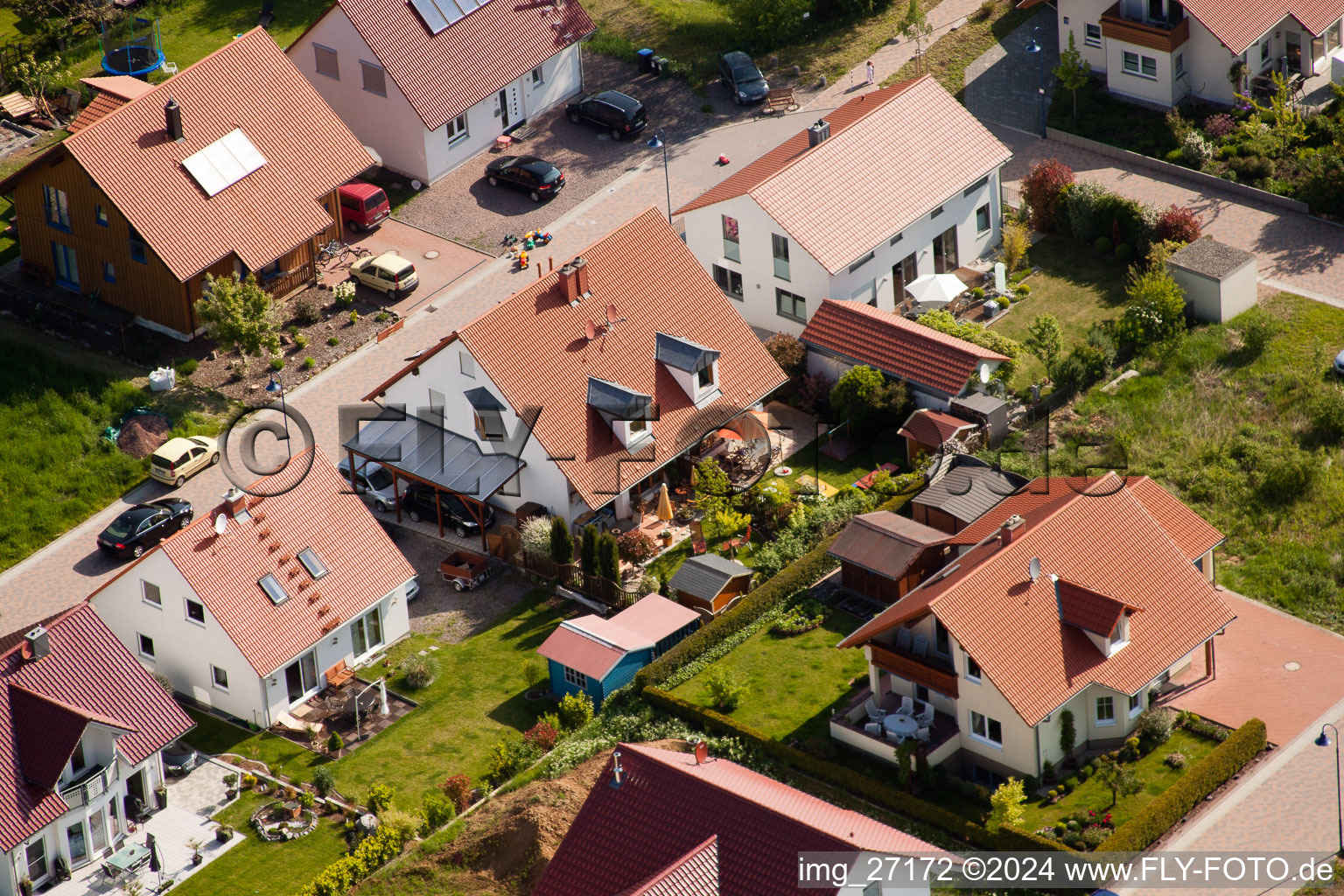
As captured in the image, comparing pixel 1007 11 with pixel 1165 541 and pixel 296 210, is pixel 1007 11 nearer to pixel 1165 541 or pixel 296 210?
pixel 296 210

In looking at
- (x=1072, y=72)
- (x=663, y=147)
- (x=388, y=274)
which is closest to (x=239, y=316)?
(x=388, y=274)

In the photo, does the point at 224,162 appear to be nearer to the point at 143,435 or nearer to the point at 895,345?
the point at 143,435

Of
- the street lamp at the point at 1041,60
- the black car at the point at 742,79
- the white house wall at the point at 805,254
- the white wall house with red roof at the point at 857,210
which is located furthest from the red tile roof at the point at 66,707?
the street lamp at the point at 1041,60

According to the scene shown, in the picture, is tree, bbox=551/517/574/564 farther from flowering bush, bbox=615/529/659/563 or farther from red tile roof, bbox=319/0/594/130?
red tile roof, bbox=319/0/594/130

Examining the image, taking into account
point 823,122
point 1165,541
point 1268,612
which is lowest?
point 1268,612

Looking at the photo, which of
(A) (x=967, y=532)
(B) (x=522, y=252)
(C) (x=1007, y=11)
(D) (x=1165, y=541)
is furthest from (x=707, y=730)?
(C) (x=1007, y=11)

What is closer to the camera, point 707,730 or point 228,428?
point 707,730

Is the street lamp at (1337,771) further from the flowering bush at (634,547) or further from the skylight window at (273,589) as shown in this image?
the skylight window at (273,589)

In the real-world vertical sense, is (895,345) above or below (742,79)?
below

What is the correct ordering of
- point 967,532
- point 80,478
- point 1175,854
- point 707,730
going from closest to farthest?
1. point 1175,854
2. point 707,730
3. point 967,532
4. point 80,478
